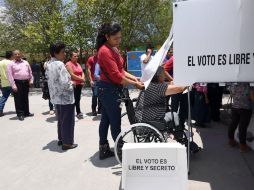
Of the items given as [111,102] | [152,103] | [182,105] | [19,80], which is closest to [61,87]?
[111,102]

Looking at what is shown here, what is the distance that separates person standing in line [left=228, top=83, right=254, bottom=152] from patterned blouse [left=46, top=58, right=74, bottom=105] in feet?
8.12

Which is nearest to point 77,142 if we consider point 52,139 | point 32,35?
point 52,139

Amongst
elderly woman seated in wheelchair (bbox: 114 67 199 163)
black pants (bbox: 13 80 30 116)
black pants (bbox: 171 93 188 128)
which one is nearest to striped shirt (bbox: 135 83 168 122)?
elderly woman seated in wheelchair (bbox: 114 67 199 163)

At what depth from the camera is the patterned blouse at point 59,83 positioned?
17.3 ft

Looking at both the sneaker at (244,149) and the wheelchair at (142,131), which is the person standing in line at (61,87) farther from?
the sneaker at (244,149)

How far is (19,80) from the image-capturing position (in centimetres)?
858

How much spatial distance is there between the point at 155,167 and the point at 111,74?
61.5 inches

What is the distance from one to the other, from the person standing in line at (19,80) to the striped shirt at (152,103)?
4947 millimetres

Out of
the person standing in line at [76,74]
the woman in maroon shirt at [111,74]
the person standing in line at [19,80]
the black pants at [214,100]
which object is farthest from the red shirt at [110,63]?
the person standing in line at [19,80]

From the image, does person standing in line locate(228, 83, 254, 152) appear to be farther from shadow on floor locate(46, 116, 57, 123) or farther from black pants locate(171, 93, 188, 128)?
shadow on floor locate(46, 116, 57, 123)

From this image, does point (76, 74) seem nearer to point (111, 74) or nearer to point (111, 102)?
point (111, 102)

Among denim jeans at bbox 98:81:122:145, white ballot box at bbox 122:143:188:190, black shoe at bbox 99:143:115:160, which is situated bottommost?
black shoe at bbox 99:143:115:160

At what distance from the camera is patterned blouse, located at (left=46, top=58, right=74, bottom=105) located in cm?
529

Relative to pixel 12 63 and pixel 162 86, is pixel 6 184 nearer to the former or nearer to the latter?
pixel 162 86
